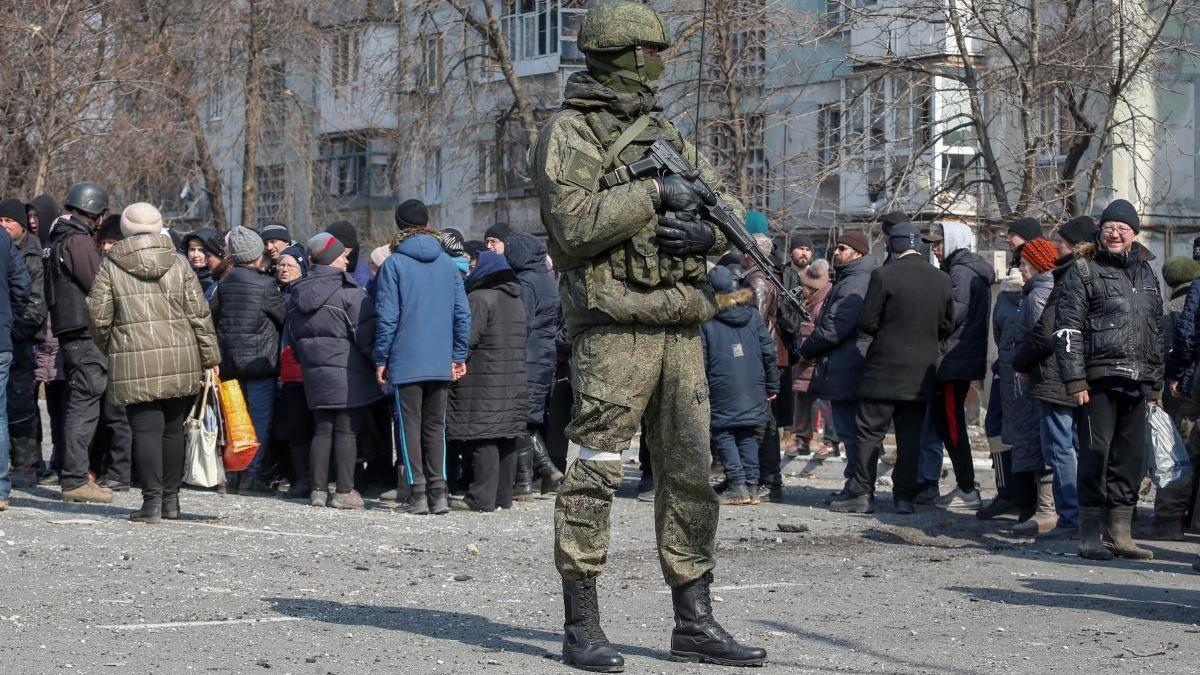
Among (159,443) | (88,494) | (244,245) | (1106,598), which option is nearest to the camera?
(1106,598)

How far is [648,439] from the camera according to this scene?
6.62 meters

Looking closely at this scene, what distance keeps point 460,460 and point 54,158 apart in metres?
13.1

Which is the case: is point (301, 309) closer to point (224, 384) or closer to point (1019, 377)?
point (224, 384)

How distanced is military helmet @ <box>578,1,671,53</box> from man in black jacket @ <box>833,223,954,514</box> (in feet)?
19.9

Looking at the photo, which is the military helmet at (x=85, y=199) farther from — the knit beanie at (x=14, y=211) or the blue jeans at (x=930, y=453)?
the blue jeans at (x=930, y=453)

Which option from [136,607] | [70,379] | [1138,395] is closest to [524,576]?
[136,607]

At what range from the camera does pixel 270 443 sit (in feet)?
42.8

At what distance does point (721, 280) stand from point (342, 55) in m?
22.0

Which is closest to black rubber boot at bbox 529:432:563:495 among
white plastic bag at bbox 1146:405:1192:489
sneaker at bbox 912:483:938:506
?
sneaker at bbox 912:483:938:506

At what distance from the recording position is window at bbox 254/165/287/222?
3716cm

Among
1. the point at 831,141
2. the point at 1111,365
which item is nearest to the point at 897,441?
the point at 1111,365

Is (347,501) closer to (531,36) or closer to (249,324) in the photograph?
(249,324)

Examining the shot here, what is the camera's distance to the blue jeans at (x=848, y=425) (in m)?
12.5

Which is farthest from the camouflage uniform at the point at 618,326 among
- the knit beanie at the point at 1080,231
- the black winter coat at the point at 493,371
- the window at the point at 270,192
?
the window at the point at 270,192
